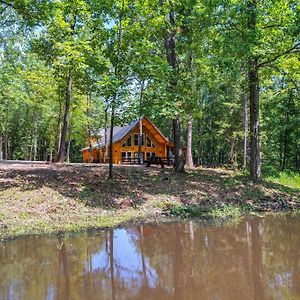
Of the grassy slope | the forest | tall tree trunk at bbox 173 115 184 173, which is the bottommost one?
the grassy slope

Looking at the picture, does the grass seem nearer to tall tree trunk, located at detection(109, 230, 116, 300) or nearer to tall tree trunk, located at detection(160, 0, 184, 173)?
tall tree trunk, located at detection(160, 0, 184, 173)

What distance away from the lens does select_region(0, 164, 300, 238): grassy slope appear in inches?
390

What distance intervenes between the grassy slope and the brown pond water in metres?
1.39

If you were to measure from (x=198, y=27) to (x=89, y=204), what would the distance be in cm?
915

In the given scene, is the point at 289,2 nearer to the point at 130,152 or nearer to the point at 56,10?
the point at 56,10

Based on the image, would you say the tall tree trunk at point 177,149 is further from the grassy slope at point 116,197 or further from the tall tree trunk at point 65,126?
the tall tree trunk at point 65,126

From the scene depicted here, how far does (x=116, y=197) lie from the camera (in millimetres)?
12398

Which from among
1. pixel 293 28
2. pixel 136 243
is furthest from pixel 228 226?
pixel 293 28

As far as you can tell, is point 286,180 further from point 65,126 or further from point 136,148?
point 136,148

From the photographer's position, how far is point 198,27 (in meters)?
15.2

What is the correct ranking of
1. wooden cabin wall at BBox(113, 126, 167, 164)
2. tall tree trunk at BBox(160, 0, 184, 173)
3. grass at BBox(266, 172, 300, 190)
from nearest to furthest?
tall tree trunk at BBox(160, 0, 184, 173) → grass at BBox(266, 172, 300, 190) → wooden cabin wall at BBox(113, 126, 167, 164)

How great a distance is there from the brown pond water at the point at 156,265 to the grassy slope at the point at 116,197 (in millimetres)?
1387

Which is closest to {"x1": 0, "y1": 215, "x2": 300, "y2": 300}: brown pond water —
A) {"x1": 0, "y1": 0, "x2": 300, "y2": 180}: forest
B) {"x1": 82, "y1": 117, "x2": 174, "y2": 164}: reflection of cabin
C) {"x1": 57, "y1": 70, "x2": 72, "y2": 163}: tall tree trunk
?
{"x1": 0, "y1": 0, "x2": 300, "y2": 180}: forest

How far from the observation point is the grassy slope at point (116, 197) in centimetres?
990
